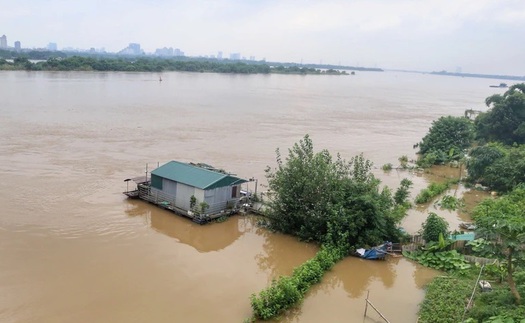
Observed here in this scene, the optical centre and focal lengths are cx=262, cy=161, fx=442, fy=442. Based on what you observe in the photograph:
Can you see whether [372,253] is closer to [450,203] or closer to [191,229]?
[191,229]

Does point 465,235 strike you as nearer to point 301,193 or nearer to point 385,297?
point 385,297

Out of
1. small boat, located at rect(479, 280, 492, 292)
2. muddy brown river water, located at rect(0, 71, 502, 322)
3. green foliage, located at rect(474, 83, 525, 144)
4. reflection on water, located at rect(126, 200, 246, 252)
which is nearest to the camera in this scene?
muddy brown river water, located at rect(0, 71, 502, 322)

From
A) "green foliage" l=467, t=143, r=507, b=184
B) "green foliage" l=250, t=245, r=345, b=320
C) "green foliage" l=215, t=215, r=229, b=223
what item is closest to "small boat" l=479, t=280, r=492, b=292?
"green foliage" l=250, t=245, r=345, b=320

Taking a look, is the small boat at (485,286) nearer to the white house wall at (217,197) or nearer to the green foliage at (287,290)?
the green foliage at (287,290)

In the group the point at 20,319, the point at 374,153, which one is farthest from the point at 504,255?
the point at 374,153

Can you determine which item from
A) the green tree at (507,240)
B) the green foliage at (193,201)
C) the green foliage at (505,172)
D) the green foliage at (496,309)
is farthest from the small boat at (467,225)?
the green foliage at (193,201)

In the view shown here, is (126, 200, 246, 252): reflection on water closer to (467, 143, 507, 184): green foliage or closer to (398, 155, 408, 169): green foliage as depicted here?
(467, 143, 507, 184): green foliage

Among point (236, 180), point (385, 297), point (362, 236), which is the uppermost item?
point (236, 180)
